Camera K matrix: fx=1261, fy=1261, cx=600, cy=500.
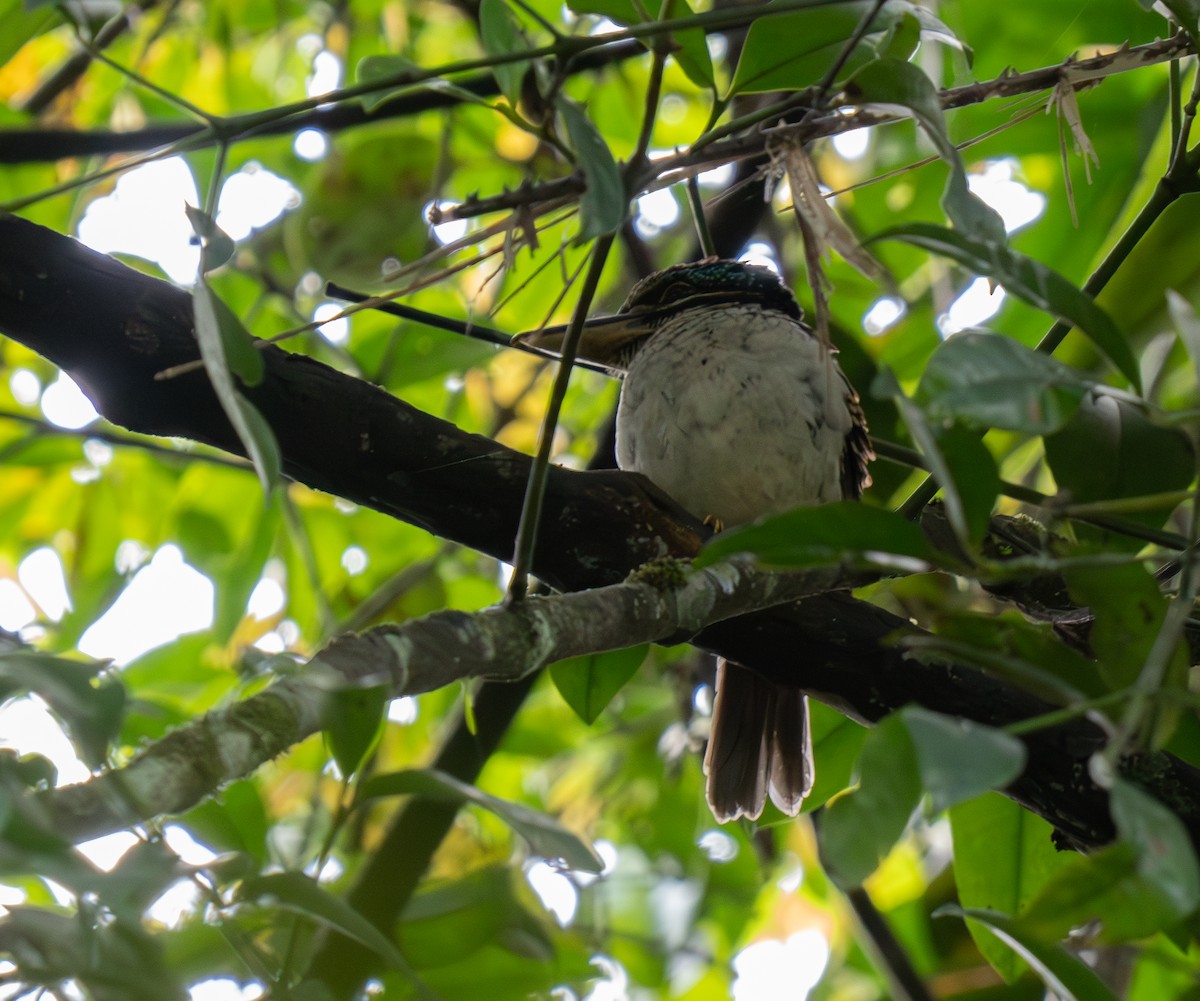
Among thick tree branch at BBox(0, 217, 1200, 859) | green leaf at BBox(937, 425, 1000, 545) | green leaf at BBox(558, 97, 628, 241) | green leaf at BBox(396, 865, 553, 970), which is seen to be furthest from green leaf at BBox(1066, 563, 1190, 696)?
green leaf at BBox(396, 865, 553, 970)

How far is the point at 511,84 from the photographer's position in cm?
140

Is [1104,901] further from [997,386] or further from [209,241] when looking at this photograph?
[209,241]

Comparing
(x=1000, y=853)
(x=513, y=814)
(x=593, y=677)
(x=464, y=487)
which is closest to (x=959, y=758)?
(x=513, y=814)

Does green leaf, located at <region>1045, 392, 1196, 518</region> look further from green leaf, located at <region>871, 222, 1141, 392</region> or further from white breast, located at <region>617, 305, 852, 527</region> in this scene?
white breast, located at <region>617, 305, 852, 527</region>

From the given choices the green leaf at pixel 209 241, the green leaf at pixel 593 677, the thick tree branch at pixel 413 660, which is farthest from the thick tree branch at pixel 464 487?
the green leaf at pixel 209 241

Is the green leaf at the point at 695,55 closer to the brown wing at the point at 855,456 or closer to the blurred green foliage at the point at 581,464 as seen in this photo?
the blurred green foliage at the point at 581,464

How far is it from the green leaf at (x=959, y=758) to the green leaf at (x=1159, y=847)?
0.30ft

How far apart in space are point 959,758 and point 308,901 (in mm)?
629

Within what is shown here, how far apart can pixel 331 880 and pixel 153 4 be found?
274cm

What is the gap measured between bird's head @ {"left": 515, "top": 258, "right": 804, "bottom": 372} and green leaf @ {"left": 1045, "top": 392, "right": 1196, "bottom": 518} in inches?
52.0

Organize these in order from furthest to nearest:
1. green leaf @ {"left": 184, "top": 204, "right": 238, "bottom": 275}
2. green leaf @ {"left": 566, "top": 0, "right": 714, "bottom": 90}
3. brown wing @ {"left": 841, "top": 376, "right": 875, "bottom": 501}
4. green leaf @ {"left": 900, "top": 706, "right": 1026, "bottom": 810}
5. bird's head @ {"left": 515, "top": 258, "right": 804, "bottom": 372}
Answer: bird's head @ {"left": 515, "top": 258, "right": 804, "bottom": 372} < brown wing @ {"left": 841, "top": 376, "right": 875, "bottom": 501} < green leaf @ {"left": 566, "top": 0, "right": 714, "bottom": 90} < green leaf @ {"left": 184, "top": 204, "right": 238, "bottom": 275} < green leaf @ {"left": 900, "top": 706, "right": 1026, "bottom": 810}

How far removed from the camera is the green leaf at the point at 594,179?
1.09m

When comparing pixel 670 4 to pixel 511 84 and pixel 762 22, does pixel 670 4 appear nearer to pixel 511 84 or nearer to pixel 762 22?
pixel 511 84

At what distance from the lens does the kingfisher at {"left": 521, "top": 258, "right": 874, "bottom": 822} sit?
8.41 ft
